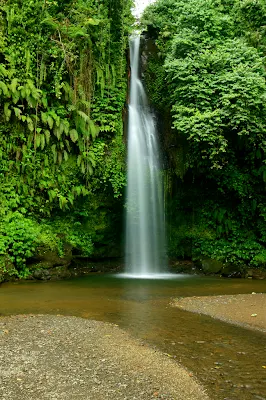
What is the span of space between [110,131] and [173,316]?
29.6ft

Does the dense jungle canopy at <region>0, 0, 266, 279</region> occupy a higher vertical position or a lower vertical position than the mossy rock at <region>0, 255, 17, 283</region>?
higher

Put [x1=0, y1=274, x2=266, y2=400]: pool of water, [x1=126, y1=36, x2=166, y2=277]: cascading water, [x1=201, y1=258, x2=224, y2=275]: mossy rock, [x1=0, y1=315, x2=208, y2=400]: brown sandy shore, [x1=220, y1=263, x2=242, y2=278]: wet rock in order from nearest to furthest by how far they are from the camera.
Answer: [x1=0, y1=315, x2=208, y2=400]: brown sandy shore → [x1=0, y1=274, x2=266, y2=400]: pool of water → [x1=220, y1=263, x2=242, y2=278]: wet rock → [x1=201, y1=258, x2=224, y2=275]: mossy rock → [x1=126, y1=36, x2=166, y2=277]: cascading water

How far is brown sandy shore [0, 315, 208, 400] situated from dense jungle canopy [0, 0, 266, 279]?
21.0ft

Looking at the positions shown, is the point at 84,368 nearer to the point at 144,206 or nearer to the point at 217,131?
the point at 217,131

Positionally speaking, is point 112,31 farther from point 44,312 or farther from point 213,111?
point 44,312

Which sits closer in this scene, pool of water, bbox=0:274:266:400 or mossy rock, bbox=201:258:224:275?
pool of water, bbox=0:274:266:400

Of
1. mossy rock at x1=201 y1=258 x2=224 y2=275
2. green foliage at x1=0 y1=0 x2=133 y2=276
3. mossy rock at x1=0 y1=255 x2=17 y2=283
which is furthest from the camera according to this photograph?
mossy rock at x1=201 y1=258 x2=224 y2=275

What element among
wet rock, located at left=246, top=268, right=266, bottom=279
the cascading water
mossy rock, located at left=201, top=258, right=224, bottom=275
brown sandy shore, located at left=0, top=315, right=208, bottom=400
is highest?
the cascading water

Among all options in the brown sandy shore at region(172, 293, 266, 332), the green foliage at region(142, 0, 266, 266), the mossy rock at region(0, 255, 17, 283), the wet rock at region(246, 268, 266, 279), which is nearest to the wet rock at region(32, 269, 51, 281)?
the mossy rock at region(0, 255, 17, 283)

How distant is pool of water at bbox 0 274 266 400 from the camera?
4.63 meters

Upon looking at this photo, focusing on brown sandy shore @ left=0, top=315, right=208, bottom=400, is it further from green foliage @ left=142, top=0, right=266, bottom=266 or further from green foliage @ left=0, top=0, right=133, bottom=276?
green foliage @ left=142, top=0, right=266, bottom=266

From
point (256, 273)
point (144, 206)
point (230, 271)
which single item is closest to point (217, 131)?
point (144, 206)

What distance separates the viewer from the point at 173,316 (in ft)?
24.3

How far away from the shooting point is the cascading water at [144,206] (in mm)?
14805
